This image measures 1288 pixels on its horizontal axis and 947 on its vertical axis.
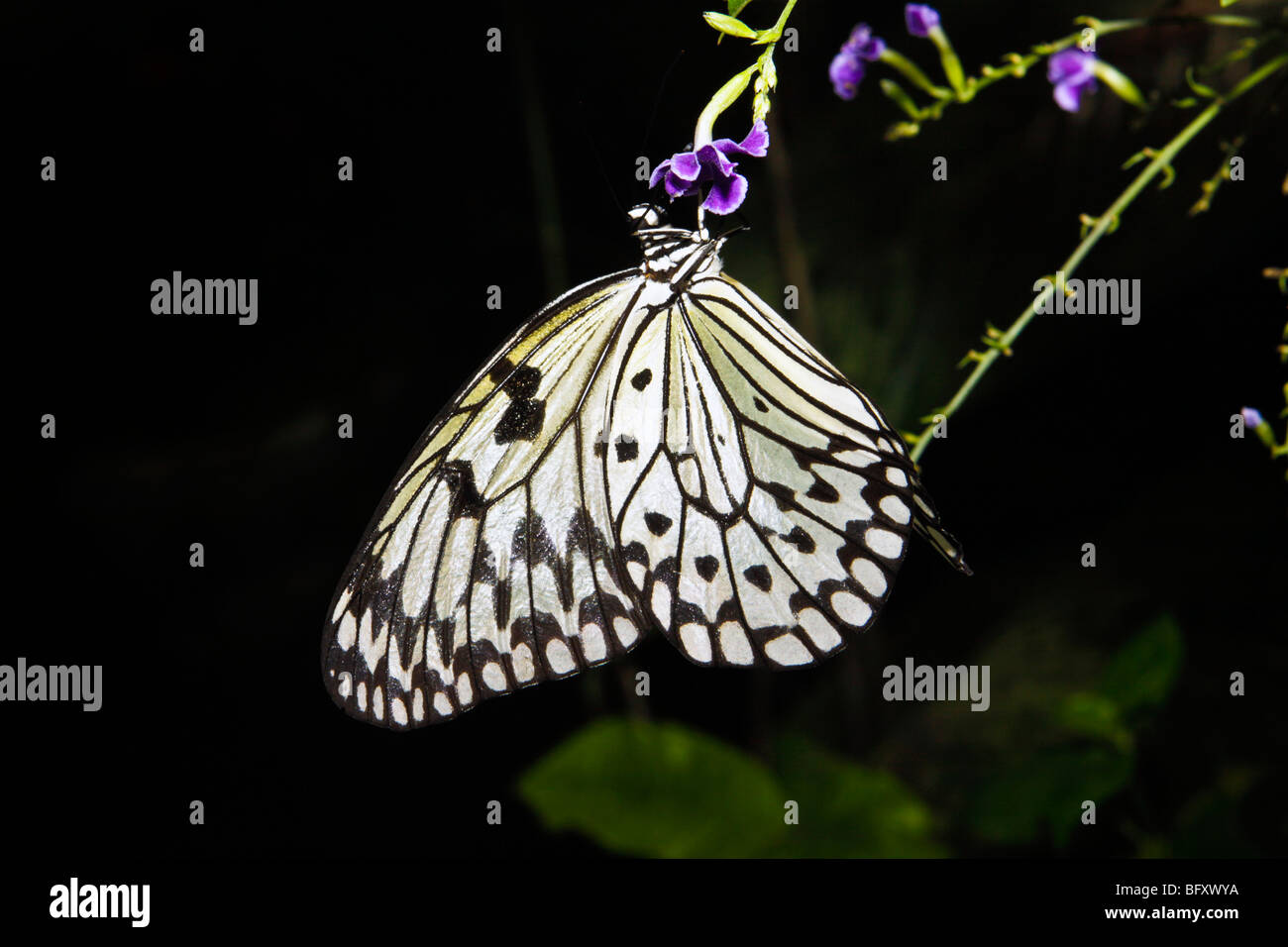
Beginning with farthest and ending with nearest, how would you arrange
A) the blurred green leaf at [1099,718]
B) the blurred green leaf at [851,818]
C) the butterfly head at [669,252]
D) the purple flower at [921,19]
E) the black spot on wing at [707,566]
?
the blurred green leaf at [851,818]
the blurred green leaf at [1099,718]
the black spot on wing at [707,566]
the butterfly head at [669,252]
the purple flower at [921,19]

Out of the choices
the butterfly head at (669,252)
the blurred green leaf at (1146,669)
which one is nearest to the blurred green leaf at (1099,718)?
the blurred green leaf at (1146,669)

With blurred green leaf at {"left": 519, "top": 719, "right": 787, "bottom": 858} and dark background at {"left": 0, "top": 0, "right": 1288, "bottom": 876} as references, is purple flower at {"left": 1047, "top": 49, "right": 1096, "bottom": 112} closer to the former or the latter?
dark background at {"left": 0, "top": 0, "right": 1288, "bottom": 876}

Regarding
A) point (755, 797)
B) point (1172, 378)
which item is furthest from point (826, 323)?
point (755, 797)

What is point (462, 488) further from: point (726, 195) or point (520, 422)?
point (726, 195)

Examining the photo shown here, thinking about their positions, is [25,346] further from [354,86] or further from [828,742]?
[828,742]

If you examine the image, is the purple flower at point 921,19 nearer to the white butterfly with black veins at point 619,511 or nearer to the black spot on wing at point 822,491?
the white butterfly with black veins at point 619,511

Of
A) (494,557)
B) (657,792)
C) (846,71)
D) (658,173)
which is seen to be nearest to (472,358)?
(657,792)

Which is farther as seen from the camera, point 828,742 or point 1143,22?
point 828,742
